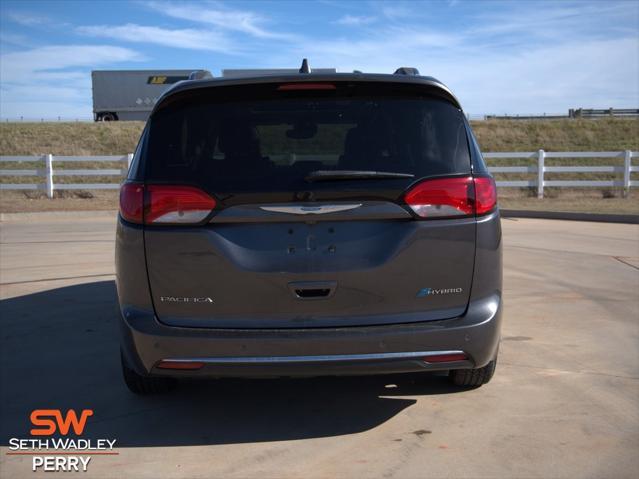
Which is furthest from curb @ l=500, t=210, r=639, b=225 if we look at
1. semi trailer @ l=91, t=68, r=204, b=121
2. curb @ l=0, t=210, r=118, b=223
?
semi trailer @ l=91, t=68, r=204, b=121

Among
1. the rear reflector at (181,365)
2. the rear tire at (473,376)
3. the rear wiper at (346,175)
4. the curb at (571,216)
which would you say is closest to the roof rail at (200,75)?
the rear wiper at (346,175)

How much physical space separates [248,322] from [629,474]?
6.56 ft

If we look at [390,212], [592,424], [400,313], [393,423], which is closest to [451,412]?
[393,423]

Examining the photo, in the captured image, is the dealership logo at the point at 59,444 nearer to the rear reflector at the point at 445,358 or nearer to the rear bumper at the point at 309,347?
the rear bumper at the point at 309,347

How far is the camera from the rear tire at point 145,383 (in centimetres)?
418

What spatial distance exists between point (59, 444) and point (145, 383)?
659 millimetres

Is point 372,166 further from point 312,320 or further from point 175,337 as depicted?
point 175,337

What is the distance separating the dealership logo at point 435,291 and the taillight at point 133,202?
147 cm

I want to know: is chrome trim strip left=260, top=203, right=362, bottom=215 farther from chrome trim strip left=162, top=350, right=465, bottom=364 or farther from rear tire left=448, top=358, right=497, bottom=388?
rear tire left=448, top=358, right=497, bottom=388

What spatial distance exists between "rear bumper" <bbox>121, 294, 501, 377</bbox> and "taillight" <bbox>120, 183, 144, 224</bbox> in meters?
0.50

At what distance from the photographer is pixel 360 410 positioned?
4.16 metres

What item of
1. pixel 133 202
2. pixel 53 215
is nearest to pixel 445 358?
pixel 133 202

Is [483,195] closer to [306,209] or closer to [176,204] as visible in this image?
[306,209]

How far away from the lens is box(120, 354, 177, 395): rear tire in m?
4.18
